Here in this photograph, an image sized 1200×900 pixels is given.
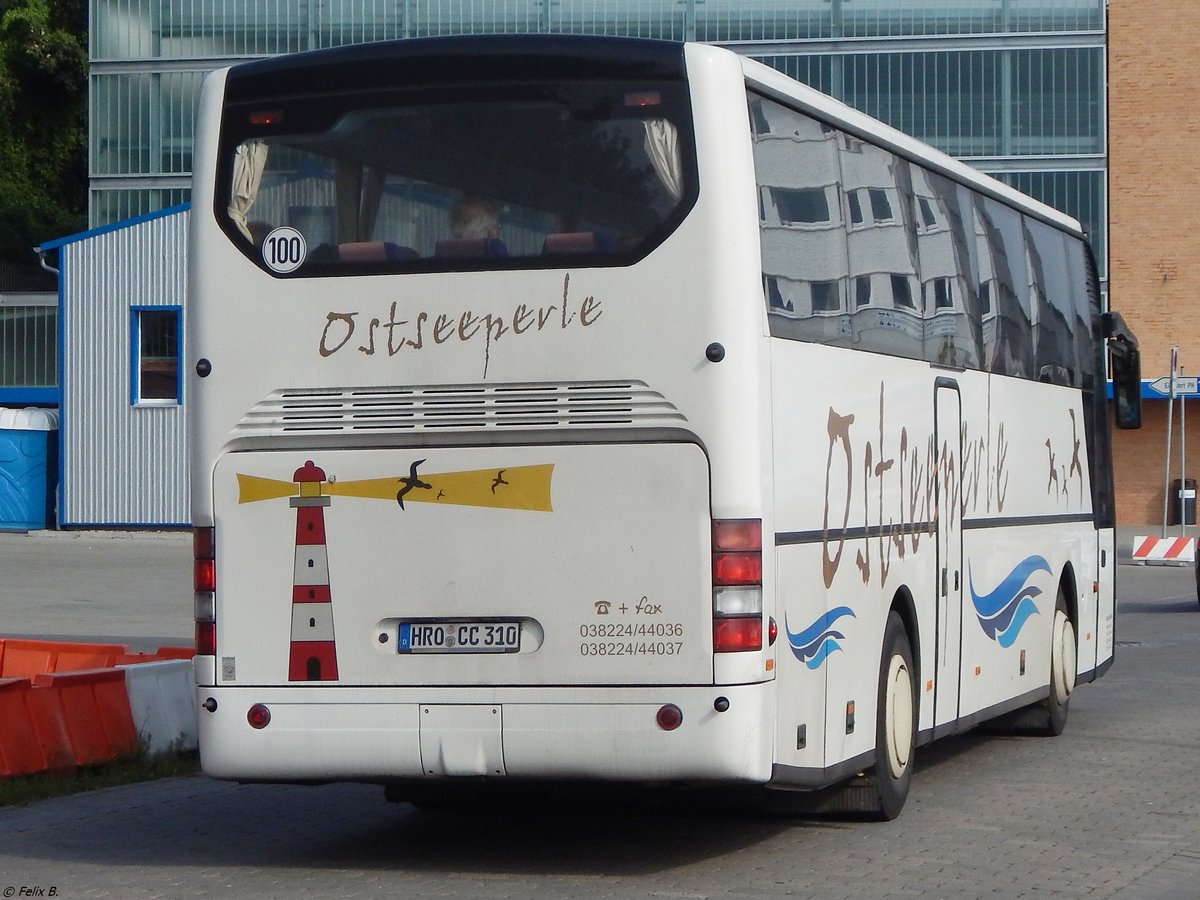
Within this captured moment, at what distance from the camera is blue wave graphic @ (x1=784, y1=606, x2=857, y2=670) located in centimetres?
839

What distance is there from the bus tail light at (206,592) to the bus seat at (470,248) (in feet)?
5.08

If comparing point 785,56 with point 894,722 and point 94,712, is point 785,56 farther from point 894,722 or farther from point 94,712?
point 894,722

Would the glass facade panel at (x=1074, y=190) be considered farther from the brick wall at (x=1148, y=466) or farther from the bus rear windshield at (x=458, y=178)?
the bus rear windshield at (x=458, y=178)

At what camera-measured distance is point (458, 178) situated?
27.3 feet

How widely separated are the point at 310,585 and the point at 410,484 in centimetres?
61

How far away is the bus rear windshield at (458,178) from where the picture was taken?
26.7 feet

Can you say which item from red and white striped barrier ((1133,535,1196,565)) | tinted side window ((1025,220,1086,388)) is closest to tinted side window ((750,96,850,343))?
tinted side window ((1025,220,1086,388))

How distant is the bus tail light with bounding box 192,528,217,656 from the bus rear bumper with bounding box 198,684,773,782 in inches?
8.0

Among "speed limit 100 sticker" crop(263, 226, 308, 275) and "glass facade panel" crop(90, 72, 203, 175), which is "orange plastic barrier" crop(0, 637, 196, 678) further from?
"glass facade panel" crop(90, 72, 203, 175)

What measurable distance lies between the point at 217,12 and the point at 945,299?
4134 centimetres

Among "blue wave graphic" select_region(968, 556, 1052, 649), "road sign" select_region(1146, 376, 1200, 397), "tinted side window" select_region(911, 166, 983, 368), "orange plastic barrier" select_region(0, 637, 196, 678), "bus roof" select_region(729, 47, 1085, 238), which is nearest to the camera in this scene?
"bus roof" select_region(729, 47, 1085, 238)

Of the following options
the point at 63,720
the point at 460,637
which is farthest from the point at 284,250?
the point at 63,720

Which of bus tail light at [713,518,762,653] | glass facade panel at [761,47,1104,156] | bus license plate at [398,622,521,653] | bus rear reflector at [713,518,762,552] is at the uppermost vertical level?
glass facade panel at [761,47,1104,156]

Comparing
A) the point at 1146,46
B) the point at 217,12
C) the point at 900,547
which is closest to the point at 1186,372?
the point at 1146,46
